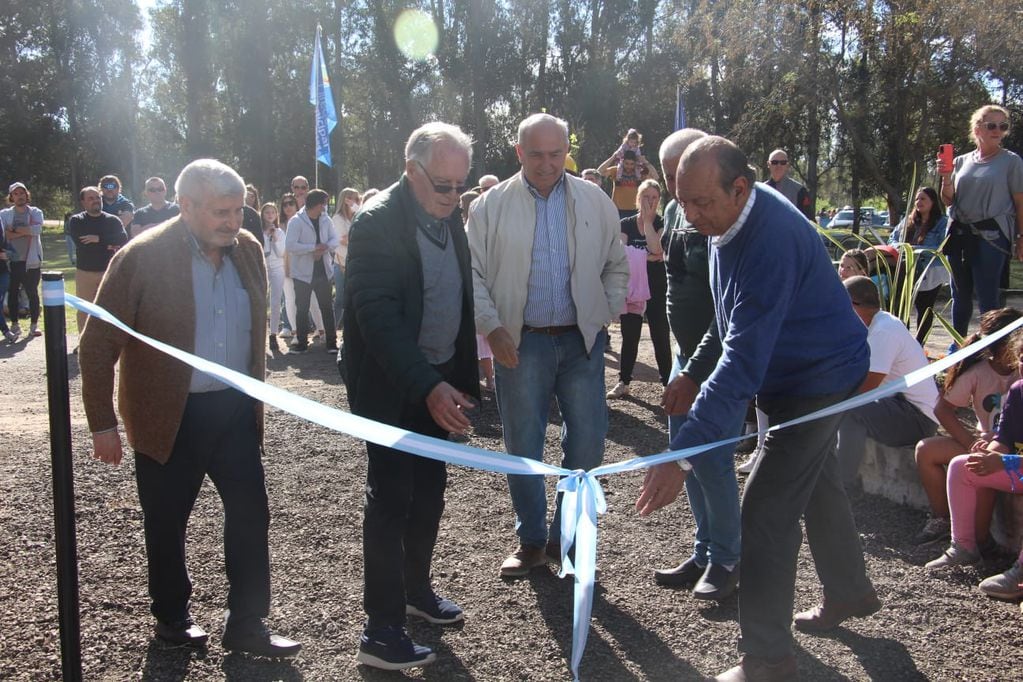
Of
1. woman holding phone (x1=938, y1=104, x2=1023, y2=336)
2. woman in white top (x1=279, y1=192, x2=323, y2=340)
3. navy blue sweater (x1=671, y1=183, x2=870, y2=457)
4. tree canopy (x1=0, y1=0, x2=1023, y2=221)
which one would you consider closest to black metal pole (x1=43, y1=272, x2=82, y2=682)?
navy blue sweater (x1=671, y1=183, x2=870, y2=457)

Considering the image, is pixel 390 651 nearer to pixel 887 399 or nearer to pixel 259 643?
pixel 259 643

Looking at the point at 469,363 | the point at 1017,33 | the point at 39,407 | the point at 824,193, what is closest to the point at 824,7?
the point at 1017,33

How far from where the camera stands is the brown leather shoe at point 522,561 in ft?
14.3

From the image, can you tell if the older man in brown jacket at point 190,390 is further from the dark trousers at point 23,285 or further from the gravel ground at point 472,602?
the dark trousers at point 23,285

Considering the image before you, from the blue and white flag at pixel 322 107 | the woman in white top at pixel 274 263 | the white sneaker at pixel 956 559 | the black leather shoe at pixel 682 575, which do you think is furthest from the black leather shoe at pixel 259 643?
the blue and white flag at pixel 322 107

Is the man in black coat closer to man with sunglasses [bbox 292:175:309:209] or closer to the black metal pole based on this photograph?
the black metal pole

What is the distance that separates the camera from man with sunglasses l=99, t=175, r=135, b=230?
11664 mm

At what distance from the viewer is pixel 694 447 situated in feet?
9.72

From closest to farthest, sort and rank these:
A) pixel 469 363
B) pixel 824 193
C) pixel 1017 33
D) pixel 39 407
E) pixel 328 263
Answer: pixel 469 363
pixel 39 407
pixel 328 263
pixel 1017 33
pixel 824 193

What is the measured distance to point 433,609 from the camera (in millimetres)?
3869

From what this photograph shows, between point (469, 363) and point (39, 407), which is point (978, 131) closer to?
point (469, 363)

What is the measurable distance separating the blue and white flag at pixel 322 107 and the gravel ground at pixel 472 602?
329 inches

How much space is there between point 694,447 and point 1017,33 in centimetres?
1813

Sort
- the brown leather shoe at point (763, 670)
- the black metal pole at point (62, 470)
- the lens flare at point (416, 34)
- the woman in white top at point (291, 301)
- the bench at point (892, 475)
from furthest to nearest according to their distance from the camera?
the lens flare at point (416, 34)
the woman in white top at point (291, 301)
the bench at point (892, 475)
the brown leather shoe at point (763, 670)
the black metal pole at point (62, 470)
